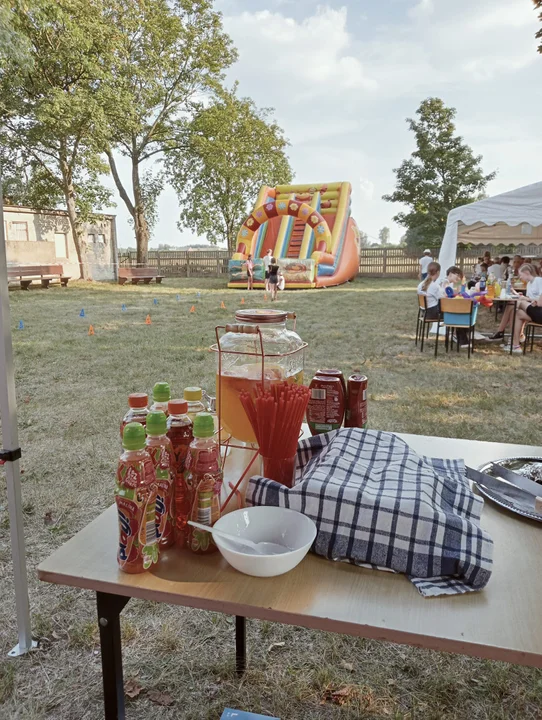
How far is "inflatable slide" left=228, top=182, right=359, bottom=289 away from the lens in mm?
15789

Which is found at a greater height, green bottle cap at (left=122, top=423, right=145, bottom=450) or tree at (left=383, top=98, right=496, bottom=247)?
tree at (left=383, top=98, right=496, bottom=247)

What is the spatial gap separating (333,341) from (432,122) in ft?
69.4

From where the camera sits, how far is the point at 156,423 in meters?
1.01

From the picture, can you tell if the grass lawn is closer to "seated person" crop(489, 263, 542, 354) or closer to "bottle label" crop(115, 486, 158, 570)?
"seated person" crop(489, 263, 542, 354)

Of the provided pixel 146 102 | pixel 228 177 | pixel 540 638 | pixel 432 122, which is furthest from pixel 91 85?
pixel 540 638

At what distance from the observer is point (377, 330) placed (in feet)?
26.9

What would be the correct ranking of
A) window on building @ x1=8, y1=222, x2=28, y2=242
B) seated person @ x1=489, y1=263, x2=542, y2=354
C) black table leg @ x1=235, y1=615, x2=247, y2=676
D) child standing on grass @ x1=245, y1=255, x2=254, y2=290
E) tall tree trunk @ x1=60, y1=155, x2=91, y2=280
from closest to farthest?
1. black table leg @ x1=235, y1=615, x2=247, y2=676
2. seated person @ x1=489, y1=263, x2=542, y2=354
3. child standing on grass @ x1=245, y1=255, x2=254, y2=290
4. window on building @ x1=8, y1=222, x2=28, y2=242
5. tall tree trunk @ x1=60, y1=155, x2=91, y2=280

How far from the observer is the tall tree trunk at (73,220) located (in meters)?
16.8

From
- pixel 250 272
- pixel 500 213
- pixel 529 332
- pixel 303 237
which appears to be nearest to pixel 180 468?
pixel 529 332

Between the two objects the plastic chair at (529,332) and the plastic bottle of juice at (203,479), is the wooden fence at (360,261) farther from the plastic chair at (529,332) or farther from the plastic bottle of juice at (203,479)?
the plastic bottle of juice at (203,479)

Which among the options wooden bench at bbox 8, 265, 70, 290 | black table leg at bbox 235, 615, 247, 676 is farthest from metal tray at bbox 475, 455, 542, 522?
wooden bench at bbox 8, 265, 70, 290

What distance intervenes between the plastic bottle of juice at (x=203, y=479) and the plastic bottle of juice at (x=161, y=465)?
1.7 inches

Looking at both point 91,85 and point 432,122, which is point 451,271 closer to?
point 91,85

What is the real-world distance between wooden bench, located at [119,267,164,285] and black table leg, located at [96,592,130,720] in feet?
55.7
